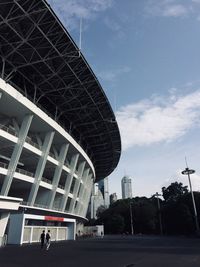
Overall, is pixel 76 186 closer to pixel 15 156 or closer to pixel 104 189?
pixel 15 156

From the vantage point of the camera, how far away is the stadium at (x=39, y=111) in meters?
27.0

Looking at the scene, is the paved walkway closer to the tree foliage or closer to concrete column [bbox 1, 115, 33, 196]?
concrete column [bbox 1, 115, 33, 196]

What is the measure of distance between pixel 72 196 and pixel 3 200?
73.8 ft

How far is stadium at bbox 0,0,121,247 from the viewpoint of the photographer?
88.6ft

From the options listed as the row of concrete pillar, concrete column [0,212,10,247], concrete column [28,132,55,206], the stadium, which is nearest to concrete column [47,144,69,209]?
the row of concrete pillar

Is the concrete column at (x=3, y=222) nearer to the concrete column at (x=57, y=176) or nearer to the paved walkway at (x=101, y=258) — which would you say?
the paved walkway at (x=101, y=258)

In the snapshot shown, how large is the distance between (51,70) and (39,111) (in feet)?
18.3

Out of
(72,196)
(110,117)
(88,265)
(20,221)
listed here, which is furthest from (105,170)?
(88,265)

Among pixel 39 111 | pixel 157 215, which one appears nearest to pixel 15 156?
pixel 39 111

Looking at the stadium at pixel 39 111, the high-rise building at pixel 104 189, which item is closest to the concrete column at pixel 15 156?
the stadium at pixel 39 111

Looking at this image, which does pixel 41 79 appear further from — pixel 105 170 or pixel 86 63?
pixel 105 170

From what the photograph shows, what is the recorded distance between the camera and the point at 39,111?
116ft

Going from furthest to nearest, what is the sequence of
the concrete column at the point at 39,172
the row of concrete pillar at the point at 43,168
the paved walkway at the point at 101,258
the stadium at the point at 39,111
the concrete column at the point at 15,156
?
1. the concrete column at the point at 39,172
2. the row of concrete pillar at the point at 43,168
3. the concrete column at the point at 15,156
4. the stadium at the point at 39,111
5. the paved walkway at the point at 101,258

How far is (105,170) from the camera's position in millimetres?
79875
